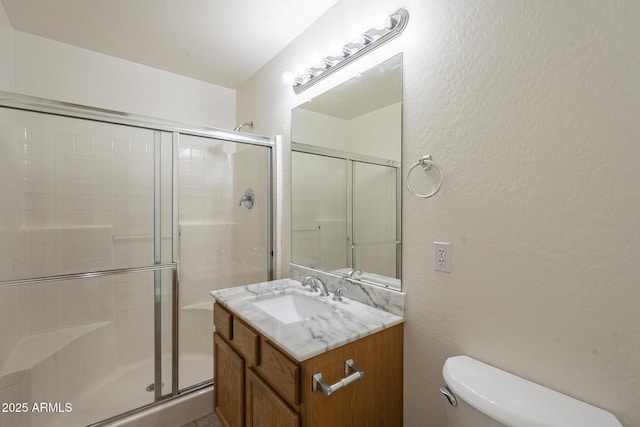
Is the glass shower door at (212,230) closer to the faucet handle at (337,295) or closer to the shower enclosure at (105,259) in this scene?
the shower enclosure at (105,259)

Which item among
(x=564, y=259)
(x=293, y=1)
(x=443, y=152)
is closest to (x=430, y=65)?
(x=443, y=152)

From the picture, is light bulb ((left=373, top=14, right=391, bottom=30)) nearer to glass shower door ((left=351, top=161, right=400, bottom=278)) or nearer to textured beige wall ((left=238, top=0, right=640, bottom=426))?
textured beige wall ((left=238, top=0, right=640, bottom=426))

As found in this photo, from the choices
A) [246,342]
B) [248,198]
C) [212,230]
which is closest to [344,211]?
[246,342]

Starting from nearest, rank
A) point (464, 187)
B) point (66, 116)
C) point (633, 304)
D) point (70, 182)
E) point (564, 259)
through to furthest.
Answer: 1. point (633, 304)
2. point (564, 259)
3. point (464, 187)
4. point (66, 116)
5. point (70, 182)

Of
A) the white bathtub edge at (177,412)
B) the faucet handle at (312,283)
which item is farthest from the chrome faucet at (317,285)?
the white bathtub edge at (177,412)

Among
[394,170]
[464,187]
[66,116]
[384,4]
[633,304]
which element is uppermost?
[384,4]

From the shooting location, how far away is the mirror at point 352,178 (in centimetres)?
133

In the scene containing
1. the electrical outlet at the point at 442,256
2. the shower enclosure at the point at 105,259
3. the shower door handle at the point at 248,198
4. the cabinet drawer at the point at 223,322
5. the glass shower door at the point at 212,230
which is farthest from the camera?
the shower door handle at the point at 248,198

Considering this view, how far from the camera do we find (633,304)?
2.38 ft

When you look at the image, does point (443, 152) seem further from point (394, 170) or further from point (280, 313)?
point (280, 313)

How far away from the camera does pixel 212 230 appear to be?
215 centimetres

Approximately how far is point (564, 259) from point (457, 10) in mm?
964

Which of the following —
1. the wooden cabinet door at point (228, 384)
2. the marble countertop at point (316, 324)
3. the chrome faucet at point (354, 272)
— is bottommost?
the wooden cabinet door at point (228, 384)

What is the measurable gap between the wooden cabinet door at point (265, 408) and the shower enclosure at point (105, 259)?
84 centimetres
